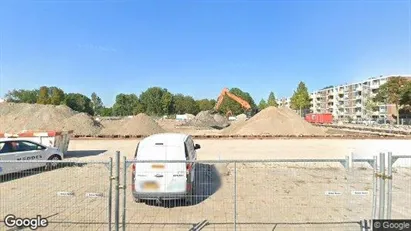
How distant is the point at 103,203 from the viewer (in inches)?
308

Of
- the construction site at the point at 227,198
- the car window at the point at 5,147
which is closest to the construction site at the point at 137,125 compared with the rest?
the construction site at the point at 227,198

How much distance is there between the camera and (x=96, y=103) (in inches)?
5281

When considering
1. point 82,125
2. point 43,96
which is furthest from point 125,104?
point 82,125

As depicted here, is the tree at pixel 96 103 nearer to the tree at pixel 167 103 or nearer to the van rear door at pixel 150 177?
the tree at pixel 167 103

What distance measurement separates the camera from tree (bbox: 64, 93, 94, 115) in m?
105

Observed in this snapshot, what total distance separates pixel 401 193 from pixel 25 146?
44.3 feet

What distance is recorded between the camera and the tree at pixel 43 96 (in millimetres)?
90750

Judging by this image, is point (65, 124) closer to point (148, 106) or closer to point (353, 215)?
point (353, 215)

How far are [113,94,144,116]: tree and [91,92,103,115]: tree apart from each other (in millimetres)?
18817

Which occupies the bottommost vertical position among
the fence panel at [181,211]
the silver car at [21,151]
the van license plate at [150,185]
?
the fence panel at [181,211]

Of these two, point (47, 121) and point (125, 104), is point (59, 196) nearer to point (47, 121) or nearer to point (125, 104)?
point (47, 121)

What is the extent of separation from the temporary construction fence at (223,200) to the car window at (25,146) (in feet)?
6.02

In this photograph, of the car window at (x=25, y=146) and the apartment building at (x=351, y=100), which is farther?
the apartment building at (x=351, y=100)

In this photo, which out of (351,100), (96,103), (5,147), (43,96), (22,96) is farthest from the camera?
(96,103)
